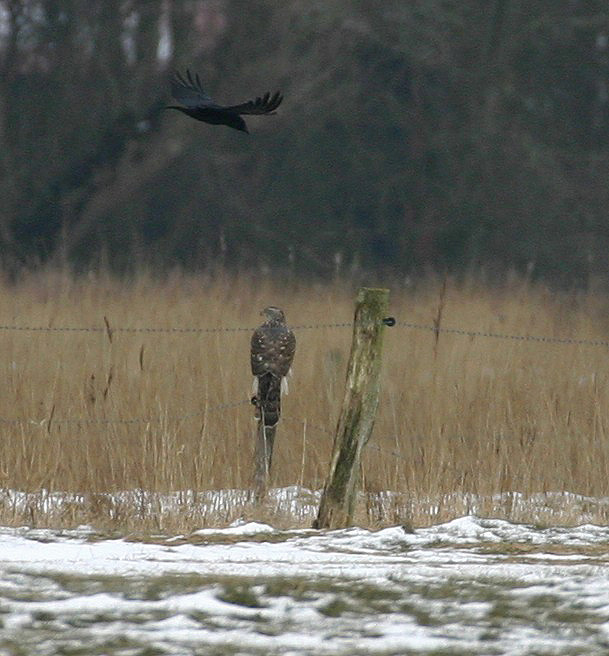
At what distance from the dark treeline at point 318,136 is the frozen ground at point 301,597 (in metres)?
15.0

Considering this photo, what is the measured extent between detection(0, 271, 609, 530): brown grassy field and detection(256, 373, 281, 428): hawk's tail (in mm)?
231

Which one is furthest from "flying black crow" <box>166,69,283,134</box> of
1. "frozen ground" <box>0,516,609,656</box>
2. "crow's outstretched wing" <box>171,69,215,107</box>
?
"frozen ground" <box>0,516,609,656</box>

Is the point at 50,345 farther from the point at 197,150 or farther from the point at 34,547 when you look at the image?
the point at 197,150

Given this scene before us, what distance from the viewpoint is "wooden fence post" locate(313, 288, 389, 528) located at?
6.14 m

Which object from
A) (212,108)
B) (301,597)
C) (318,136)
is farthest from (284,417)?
(318,136)

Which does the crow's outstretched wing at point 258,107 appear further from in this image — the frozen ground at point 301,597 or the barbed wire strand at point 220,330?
the frozen ground at point 301,597

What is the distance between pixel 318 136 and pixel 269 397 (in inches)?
658

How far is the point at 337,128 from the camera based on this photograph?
2286cm

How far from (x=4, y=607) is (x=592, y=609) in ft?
5.04

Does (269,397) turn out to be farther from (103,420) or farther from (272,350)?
(103,420)

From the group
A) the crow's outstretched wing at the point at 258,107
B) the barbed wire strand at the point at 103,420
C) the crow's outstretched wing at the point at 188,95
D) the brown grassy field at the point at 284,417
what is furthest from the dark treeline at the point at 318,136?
the crow's outstretched wing at the point at 258,107

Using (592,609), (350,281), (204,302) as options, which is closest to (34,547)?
(592,609)

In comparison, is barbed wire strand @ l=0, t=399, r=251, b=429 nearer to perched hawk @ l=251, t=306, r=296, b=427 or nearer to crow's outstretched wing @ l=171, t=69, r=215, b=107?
perched hawk @ l=251, t=306, r=296, b=427

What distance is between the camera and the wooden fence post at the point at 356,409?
6.14 meters
